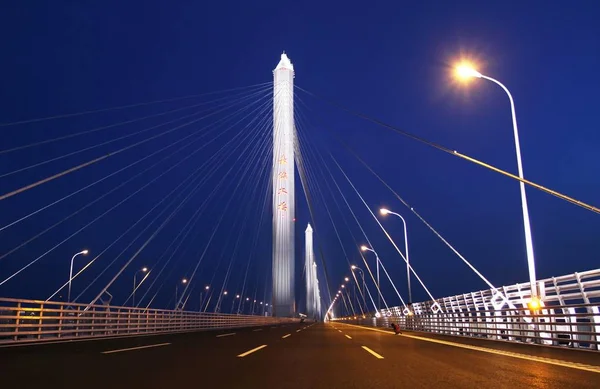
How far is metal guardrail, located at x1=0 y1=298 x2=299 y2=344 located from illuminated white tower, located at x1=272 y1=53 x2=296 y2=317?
60.0ft

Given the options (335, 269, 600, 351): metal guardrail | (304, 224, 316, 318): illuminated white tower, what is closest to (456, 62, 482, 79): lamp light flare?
(335, 269, 600, 351): metal guardrail

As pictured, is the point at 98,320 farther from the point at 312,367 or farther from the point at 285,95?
the point at 285,95

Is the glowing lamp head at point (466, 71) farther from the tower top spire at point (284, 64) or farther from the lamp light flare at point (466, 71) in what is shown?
the tower top spire at point (284, 64)

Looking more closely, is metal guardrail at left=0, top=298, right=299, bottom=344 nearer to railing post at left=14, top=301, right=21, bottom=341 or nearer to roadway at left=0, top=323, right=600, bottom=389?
railing post at left=14, top=301, right=21, bottom=341

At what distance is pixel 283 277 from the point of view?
48125mm

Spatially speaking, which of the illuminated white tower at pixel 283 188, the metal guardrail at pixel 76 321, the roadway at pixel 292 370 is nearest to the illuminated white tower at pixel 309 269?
the illuminated white tower at pixel 283 188

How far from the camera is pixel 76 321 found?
1800 centimetres

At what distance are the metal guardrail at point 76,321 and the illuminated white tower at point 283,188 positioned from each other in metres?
18.3

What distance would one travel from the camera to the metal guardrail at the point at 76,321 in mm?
14500

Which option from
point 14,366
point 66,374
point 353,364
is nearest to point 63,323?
point 14,366

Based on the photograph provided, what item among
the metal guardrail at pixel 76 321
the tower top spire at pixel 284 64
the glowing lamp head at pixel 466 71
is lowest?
the metal guardrail at pixel 76 321

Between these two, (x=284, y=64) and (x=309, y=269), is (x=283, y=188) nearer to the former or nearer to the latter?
(x=284, y=64)

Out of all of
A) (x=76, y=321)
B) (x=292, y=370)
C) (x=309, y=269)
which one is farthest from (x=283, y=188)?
(x=309, y=269)

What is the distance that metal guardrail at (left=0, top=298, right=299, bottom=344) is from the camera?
14.5 metres
